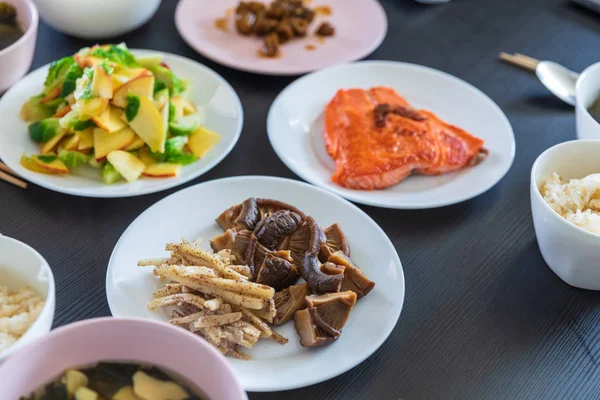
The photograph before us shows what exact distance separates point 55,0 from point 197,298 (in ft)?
5.10

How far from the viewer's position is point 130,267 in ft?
5.32

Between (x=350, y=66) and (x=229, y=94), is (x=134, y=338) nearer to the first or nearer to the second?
(x=229, y=94)

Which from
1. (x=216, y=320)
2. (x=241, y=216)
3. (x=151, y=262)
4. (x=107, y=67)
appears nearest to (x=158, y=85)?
(x=107, y=67)

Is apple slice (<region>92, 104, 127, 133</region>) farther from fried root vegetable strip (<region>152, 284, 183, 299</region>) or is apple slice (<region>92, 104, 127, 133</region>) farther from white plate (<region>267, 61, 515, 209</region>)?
fried root vegetable strip (<region>152, 284, 183, 299</region>)

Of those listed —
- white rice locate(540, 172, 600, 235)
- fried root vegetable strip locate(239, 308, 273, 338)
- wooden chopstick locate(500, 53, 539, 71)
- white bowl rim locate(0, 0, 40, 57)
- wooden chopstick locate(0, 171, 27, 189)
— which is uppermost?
white bowl rim locate(0, 0, 40, 57)

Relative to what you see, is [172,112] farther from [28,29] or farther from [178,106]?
[28,29]

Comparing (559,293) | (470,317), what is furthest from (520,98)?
(470,317)

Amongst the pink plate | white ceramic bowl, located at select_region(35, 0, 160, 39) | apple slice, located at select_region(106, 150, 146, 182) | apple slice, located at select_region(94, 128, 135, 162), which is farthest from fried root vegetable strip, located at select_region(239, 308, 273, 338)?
white ceramic bowl, located at select_region(35, 0, 160, 39)

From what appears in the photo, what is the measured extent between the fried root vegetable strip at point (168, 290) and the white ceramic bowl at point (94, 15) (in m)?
1.42

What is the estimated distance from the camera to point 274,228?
1.70 m

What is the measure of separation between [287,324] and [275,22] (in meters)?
1.61

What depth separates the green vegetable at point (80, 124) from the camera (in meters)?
1.97

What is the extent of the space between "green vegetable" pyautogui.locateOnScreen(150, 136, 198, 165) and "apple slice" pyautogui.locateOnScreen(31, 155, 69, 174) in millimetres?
287

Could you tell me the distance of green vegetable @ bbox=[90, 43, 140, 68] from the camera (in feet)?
7.04
